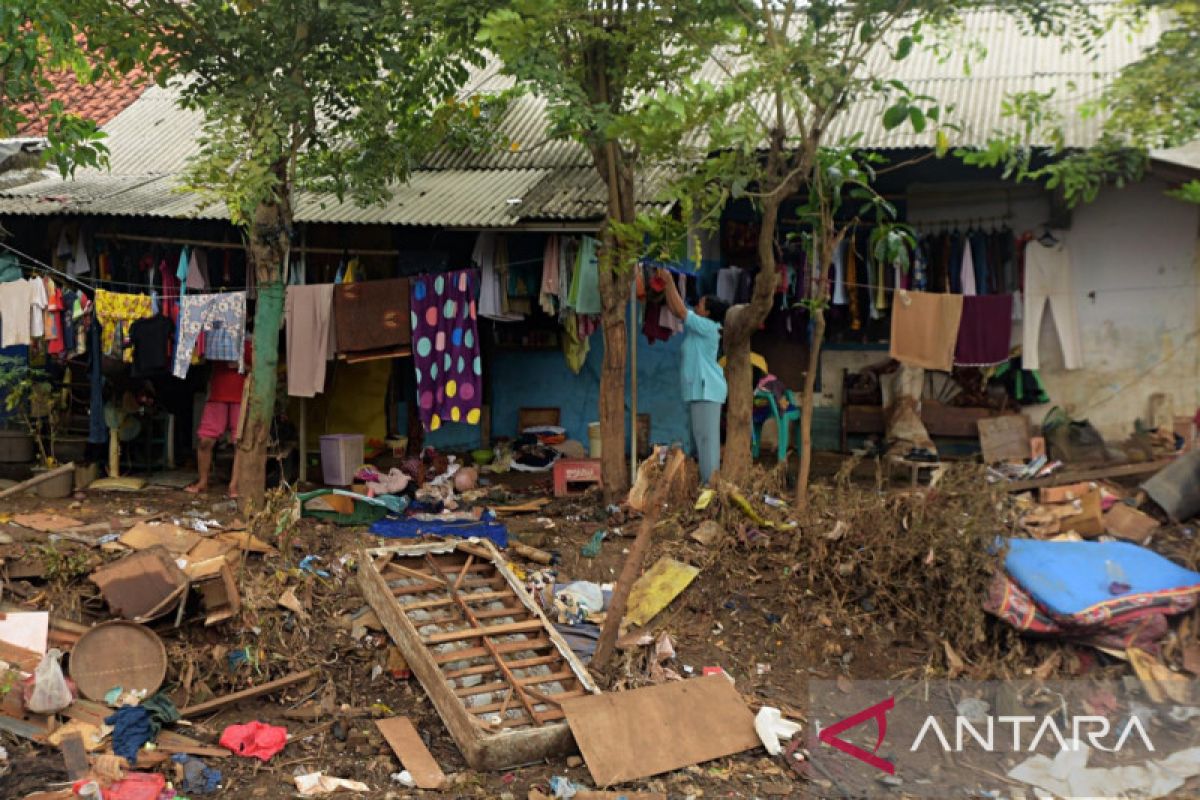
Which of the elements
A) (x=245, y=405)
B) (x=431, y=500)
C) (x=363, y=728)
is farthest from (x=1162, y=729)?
(x=245, y=405)

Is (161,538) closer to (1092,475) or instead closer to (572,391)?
(572,391)

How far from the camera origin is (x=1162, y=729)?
19.2 feet

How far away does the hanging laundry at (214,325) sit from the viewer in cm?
970

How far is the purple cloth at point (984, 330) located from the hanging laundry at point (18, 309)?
8.94 m

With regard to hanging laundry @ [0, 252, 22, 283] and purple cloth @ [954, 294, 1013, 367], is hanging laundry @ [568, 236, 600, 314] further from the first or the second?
hanging laundry @ [0, 252, 22, 283]

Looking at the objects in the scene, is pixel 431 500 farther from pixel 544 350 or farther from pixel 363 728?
pixel 363 728

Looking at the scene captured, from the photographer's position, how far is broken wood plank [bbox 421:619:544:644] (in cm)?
624

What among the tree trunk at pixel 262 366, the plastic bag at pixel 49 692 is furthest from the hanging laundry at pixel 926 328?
the plastic bag at pixel 49 692

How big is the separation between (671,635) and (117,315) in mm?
6190

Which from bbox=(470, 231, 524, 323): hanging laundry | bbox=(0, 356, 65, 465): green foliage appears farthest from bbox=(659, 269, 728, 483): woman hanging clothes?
bbox=(0, 356, 65, 465): green foliage

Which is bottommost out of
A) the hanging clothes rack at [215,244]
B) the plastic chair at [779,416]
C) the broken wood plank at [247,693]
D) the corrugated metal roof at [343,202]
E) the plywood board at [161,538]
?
the broken wood plank at [247,693]

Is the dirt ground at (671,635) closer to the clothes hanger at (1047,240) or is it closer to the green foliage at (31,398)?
the green foliage at (31,398)

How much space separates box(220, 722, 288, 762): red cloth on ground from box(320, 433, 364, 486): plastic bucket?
4.61 meters

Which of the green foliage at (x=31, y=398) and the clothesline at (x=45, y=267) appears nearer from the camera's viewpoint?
the clothesline at (x=45, y=267)
